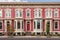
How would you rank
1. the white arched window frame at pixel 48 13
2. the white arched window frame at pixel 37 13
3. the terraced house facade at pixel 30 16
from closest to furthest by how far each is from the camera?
the terraced house facade at pixel 30 16
the white arched window frame at pixel 48 13
the white arched window frame at pixel 37 13

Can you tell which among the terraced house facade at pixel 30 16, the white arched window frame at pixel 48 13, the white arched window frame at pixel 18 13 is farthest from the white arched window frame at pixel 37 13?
the white arched window frame at pixel 18 13

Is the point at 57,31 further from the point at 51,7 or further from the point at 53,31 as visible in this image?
the point at 51,7

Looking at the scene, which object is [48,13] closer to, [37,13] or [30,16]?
[37,13]

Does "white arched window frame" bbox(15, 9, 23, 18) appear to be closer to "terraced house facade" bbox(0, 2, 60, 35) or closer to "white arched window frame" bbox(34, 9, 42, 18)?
"terraced house facade" bbox(0, 2, 60, 35)

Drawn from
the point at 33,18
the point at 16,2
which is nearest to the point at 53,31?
the point at 33,18

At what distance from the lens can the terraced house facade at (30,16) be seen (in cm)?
6975

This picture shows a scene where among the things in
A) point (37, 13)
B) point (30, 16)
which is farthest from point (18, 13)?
point (37, 13)

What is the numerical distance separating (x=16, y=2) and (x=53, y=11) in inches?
357

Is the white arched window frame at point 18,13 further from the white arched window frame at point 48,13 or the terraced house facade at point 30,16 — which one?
the white arched window frame at point 48,13

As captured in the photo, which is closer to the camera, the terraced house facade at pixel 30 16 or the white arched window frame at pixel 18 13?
the terraced house facade at pixel 30 16

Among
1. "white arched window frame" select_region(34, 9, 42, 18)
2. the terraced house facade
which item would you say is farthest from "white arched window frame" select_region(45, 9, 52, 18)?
"white arched window frame" select_region(34, 9, 42, 18)

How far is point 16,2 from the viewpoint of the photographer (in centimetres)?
6969

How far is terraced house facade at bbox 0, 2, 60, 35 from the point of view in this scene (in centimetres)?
6975

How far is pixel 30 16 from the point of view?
70.2 metres
